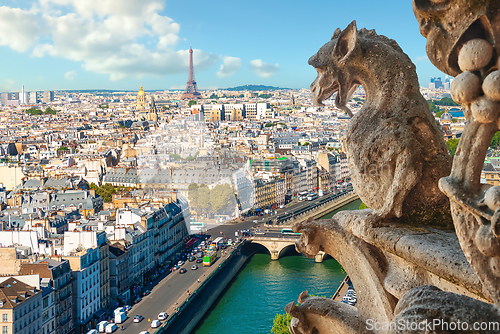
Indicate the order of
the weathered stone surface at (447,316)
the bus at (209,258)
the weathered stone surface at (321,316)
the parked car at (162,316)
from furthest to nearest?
the bus at (209,258)
the parked car at (162,316)
the weathered stone surface at (321,316)
the weathered stone surface at (447,316)

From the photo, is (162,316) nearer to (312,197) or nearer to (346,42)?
(346,42)

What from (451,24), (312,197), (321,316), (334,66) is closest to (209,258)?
(312,197)

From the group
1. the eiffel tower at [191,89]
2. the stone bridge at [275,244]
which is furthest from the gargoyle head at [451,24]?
the eiffel tower at [191,89]

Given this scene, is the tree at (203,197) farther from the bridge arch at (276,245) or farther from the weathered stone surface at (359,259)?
the weathered stone surface at (359,259)

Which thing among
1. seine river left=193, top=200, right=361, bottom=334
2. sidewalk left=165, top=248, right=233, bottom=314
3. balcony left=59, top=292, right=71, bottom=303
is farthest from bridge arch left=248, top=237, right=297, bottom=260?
balcony left=59, top=292, right=71, bottom=303

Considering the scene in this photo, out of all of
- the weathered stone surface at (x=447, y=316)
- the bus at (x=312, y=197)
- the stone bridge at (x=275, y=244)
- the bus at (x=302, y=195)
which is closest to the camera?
the weathered stone surface at (x=447, y=316)

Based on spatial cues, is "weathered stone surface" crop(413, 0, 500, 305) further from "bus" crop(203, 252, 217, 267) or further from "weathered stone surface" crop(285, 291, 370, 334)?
"bus" crop(203, 252, 217, 267)
